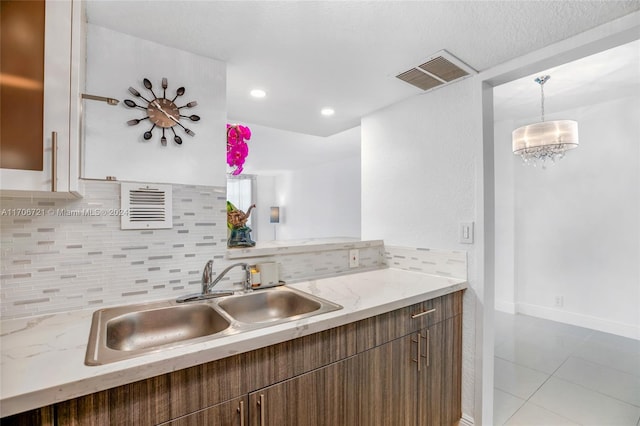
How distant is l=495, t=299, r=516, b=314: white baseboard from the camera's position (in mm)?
3646

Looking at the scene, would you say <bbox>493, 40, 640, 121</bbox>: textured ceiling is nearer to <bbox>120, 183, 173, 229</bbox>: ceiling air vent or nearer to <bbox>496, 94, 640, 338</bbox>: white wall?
<bbox>496, 94, 640, 338</bbox>: white wall

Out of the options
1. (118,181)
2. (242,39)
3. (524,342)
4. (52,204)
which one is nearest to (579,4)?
(242,39)

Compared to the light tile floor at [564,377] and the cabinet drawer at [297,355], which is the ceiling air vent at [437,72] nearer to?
the cabinet drawer at [297,355]

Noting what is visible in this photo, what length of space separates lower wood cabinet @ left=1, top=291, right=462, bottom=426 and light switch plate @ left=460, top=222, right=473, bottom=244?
13.9 inches

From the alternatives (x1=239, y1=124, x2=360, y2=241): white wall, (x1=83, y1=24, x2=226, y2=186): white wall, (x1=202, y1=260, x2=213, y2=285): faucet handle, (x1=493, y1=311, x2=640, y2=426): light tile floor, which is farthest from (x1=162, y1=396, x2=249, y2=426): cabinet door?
(x1=239, y1=124, x2=360, y2=241): white wall

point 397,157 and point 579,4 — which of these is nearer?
point 579,4

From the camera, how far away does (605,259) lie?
3008mm

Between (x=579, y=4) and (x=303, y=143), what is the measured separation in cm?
352

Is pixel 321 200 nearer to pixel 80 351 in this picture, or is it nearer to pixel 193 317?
pixel 193 317

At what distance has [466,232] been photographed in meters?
1.75

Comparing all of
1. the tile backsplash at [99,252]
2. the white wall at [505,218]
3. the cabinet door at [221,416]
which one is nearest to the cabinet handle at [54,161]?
the tile backsplash at [99,252]

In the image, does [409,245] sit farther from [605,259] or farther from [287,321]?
[605,259]

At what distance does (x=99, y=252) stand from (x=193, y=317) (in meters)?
0.49

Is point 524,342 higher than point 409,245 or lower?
lower
